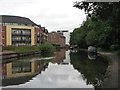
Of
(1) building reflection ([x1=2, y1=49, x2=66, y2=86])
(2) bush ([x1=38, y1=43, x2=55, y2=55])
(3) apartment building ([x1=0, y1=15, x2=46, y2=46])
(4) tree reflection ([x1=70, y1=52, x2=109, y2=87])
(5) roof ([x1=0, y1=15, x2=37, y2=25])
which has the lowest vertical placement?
(1) building reflection ([x1=2, y1=49, x2=66, y2=86])

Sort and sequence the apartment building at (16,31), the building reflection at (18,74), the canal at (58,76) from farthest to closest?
the apartment building at (16,31), the building reflection at (18,74), the canal at (58,76)

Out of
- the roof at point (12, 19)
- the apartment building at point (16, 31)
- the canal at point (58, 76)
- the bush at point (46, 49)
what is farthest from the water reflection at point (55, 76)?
the roof at point (12, 19)

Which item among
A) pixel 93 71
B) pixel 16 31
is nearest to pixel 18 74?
pixel 93 71

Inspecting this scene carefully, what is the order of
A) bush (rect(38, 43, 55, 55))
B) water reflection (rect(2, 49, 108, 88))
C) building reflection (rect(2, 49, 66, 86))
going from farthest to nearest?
1. bush (rect(38, 43, 55, 55))
2. building reflection (rect(2, 49, 66, 86))
3. water reflection (rect(2, 49, 108, 88))

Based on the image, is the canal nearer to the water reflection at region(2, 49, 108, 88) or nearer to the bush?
the water reflection at region(2, 49, 108, 88)

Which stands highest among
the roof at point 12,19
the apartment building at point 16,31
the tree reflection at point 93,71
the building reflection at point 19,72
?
the roof at point 12,19

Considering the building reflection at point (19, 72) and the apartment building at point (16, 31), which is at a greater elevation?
the apartment building at point (16, 31)

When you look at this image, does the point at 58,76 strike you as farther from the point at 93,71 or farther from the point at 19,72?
the point at 19,72

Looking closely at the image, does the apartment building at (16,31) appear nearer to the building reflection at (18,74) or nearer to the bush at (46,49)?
the bush at (46,49)

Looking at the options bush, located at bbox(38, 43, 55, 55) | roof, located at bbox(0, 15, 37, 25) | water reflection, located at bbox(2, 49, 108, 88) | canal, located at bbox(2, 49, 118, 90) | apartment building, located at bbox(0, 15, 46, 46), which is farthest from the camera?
roof, located at bbox(0, 15, 37, 25)

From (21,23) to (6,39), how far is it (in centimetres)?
1175

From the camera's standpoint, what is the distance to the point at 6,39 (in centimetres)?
10319

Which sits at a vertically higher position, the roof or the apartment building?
the roof

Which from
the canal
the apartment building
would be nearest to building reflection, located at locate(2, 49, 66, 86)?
the canal
